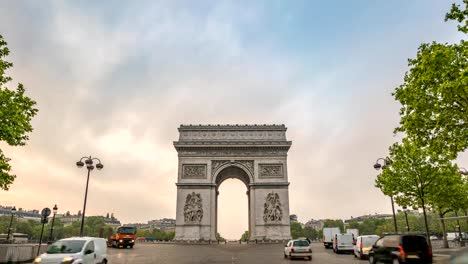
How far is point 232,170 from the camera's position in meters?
52.8

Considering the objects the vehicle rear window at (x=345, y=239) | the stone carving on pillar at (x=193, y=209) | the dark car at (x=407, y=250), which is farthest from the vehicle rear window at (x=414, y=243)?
the stone carving on pillar at (x=193, y=209)

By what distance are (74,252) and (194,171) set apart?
37.0 metres

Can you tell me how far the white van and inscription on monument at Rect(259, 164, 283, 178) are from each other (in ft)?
120

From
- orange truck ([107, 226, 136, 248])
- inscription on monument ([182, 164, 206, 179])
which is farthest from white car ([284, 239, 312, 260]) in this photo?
inscription on monument ([182, 164, 206, 179])

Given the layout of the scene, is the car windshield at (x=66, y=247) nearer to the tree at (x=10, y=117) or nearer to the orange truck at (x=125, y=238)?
the tree at (x=10, y=117)

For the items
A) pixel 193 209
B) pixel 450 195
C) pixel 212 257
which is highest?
pixel 450 195

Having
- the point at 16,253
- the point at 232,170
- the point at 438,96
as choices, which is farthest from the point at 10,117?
the point at 232,170

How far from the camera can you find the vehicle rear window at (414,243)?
42.6ft

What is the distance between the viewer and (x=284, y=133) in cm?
5088

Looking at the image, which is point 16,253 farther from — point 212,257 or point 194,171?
point 194,171

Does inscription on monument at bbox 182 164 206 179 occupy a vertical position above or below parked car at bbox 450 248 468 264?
above

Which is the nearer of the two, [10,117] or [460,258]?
[460,258]

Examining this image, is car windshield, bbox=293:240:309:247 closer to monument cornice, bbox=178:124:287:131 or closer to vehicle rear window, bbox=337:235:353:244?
vehicle rear window, bbox=337:235:353:244

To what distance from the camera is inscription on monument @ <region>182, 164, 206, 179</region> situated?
48719 mm
